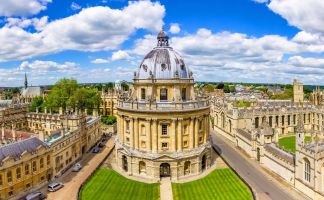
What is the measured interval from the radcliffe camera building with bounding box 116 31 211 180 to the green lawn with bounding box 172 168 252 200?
10.7 feet

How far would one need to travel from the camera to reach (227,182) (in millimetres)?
45469

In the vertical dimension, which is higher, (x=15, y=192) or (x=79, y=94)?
(x=79, y=94)

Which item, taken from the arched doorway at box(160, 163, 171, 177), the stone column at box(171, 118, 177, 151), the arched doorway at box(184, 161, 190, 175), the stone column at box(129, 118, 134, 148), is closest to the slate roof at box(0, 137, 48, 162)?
the stone column at box(129, 118, 134, 148)

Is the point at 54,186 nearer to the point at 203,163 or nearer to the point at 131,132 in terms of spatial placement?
the point at 131,132

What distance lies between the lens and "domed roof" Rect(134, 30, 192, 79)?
50.8m

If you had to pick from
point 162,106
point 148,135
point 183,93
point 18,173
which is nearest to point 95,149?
point 148,135

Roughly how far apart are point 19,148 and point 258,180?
117ft

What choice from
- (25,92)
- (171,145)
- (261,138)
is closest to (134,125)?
(171,145)

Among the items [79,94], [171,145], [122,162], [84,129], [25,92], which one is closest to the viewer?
[171,145]

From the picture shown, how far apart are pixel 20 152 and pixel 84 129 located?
22131mm

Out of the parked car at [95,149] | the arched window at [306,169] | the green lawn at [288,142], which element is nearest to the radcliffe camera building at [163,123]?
the parked car at [95,149]

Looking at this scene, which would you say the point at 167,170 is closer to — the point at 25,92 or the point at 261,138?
the point at 261,138

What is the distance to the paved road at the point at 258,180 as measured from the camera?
4091 cm

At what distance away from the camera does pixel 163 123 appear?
4838 cm
